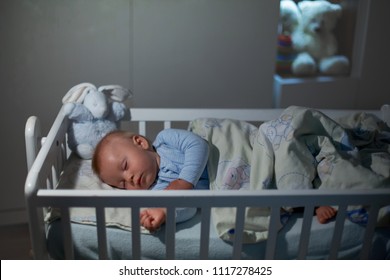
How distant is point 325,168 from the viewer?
114 cm

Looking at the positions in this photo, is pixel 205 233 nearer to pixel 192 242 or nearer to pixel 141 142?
pixel 192 242

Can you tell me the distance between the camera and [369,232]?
1.04 meters

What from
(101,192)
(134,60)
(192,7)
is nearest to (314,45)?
(192,7)

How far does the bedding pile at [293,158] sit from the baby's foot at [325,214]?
0.04 m

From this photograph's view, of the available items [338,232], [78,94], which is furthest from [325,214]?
[78,94]

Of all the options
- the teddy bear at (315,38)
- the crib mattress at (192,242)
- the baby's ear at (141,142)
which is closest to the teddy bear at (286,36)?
the teddy bear at (315,38)

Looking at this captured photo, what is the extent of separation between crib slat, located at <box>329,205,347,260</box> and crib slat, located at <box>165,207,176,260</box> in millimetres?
339

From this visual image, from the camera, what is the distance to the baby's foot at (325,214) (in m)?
1.10

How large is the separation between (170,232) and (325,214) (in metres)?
0.36

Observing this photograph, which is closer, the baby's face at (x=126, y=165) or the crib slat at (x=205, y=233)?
the crib slat at (x=205, y=233)

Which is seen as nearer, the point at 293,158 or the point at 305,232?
the point at 305,232

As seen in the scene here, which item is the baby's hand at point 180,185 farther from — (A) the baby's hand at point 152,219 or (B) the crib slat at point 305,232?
(B) the crib slat at point 305,232
